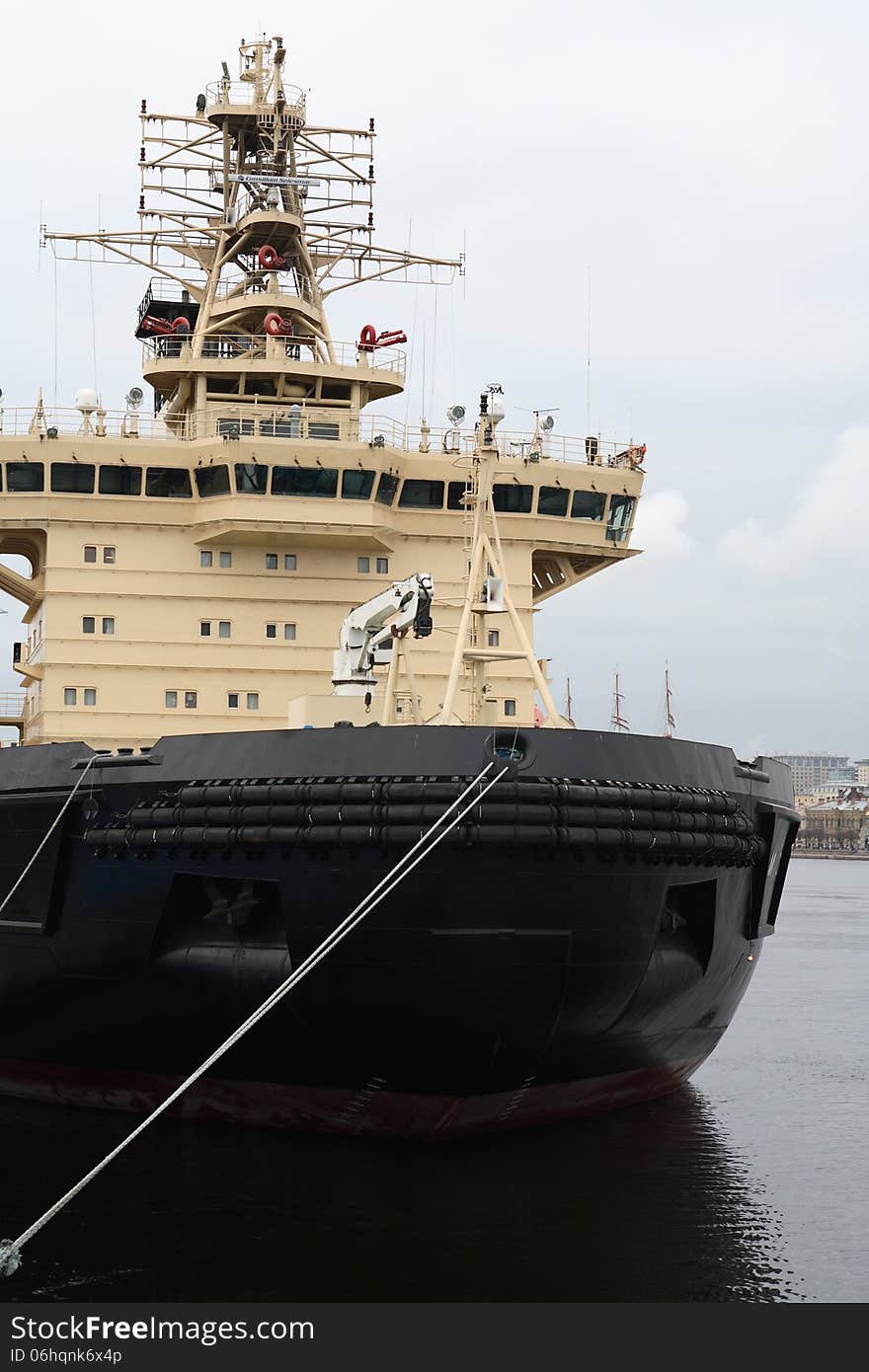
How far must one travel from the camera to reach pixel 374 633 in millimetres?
16688

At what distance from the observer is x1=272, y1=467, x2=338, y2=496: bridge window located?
18.9 m

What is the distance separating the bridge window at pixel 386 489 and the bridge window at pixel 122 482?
297 cm

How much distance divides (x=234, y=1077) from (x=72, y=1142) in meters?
1.78

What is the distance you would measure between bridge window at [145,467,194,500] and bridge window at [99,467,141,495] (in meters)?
0.13

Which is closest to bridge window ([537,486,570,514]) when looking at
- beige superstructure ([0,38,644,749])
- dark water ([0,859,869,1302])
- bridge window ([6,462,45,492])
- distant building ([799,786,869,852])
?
beige superstructure ([0,38,644,749])

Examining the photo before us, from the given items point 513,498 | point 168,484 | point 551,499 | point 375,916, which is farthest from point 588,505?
point 375,916

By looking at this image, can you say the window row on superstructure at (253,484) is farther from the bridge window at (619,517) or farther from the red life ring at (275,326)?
the red life ring at (275,326)

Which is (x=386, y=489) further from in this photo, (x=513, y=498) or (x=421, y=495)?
(x=513, y=498)

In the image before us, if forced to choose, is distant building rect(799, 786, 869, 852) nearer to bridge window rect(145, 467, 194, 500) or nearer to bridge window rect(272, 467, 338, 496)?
bridge window rect(272, 467, 338, 496)

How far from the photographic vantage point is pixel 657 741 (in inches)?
554

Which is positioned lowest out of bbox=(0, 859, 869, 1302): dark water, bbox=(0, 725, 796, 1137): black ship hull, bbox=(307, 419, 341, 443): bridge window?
bbox=(0, 859, 869, 1302): dark water

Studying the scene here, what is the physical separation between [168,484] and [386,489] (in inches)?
106
